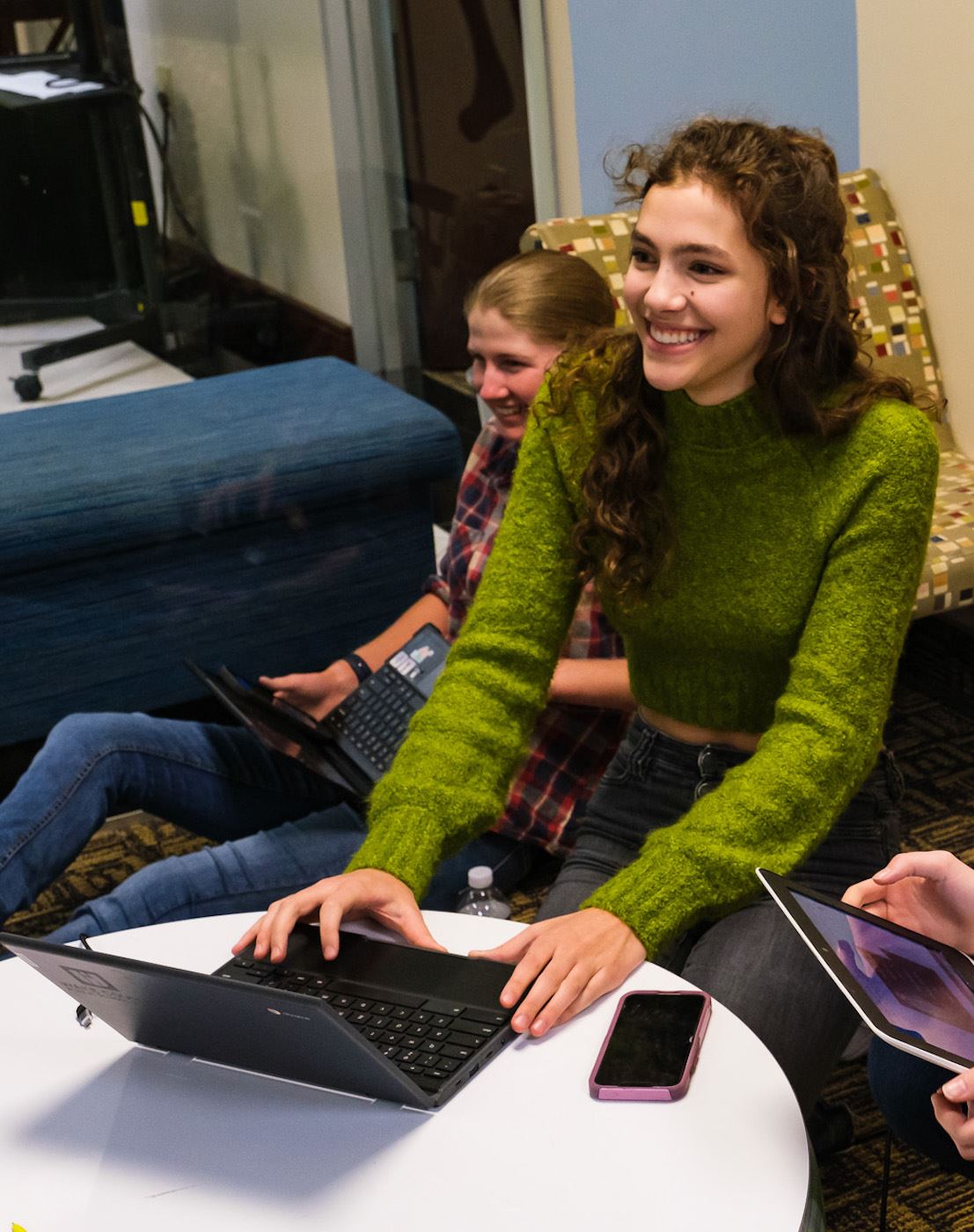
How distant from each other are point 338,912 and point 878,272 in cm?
216

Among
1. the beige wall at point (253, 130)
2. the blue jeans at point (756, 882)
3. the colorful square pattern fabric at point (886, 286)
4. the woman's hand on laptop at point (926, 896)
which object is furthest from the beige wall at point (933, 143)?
the woman's hand on laptop at point (926, 896)

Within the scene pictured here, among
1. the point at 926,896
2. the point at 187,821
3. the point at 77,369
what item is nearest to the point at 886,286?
the point at 77,369

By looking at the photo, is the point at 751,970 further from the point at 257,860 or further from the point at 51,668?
the point at 51,668

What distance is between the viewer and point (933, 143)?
292 centimetres

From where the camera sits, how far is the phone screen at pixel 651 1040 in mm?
1077

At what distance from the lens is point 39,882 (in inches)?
79.2

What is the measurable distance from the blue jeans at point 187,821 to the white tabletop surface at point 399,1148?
0.72m

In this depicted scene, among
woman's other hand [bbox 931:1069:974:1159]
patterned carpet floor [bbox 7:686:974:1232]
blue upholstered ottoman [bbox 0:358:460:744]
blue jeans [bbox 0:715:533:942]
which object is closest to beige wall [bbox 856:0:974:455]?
patterned carpet floor [bbox 7:686:974:1232]

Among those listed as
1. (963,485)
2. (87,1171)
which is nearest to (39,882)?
(87,1171)

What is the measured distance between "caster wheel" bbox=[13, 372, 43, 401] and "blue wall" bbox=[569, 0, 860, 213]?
1.26 meters

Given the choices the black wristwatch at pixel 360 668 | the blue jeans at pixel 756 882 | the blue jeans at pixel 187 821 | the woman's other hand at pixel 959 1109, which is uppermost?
the woman's other hand at pixel 959 1109

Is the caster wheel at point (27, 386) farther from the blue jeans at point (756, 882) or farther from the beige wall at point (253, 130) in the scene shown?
the blue jeans at point (756, 882)

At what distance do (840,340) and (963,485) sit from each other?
57.2 inches

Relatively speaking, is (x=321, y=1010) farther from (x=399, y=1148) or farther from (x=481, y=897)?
(x=481, y=897)
